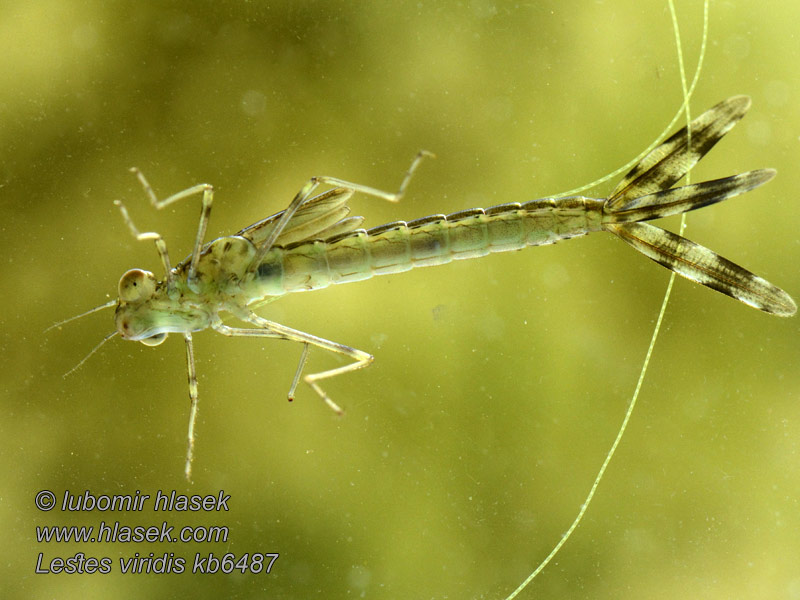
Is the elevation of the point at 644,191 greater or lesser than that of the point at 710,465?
greater

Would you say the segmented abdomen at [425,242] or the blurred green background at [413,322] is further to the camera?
the blurred green background at [413,322]

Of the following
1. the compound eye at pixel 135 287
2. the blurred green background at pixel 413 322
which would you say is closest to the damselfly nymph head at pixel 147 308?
the compound eye at pixel 135 287

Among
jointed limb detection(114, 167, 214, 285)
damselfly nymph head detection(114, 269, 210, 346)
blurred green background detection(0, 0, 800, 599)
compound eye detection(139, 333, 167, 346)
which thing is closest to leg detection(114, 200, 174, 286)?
jointed limb detection(114, 167, 214, 285)

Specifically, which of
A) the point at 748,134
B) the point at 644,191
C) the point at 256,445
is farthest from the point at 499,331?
the point at 748,134

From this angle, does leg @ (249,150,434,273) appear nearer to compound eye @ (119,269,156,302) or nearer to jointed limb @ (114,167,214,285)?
jointed limb @ (114,167,214,285)

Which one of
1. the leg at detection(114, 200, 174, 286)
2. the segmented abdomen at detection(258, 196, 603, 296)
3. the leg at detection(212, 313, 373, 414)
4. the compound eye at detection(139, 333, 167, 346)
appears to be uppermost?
the leg at detection(114, 200, 174, 286)

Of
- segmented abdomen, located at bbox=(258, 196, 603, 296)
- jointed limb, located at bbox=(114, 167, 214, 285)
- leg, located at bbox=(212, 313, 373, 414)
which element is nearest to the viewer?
jointed limb, located at bbox=(114, 167, 214, 285)

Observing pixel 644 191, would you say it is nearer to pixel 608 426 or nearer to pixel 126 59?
pixel 608 426

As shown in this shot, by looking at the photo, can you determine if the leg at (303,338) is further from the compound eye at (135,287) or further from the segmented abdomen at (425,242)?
the compound eye at (135,287)
